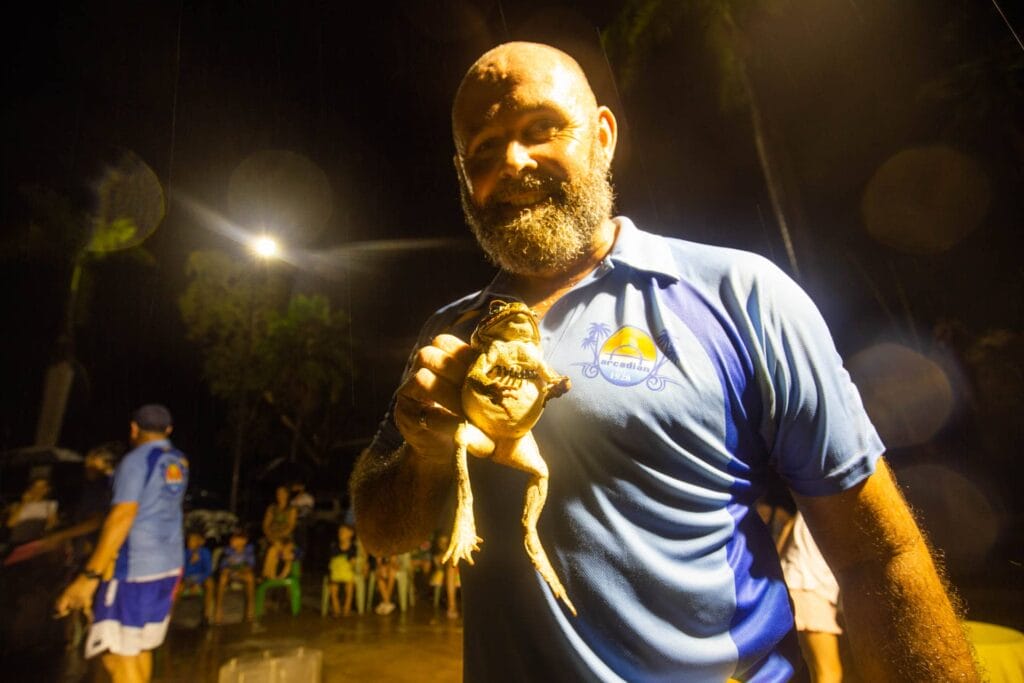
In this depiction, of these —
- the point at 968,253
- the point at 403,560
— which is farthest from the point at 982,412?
the point at 403,560

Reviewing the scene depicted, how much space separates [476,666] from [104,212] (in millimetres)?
26015

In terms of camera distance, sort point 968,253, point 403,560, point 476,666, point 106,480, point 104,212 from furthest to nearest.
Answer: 1. point 104,212
2. point 968,253
3. point 403,560
4. point 106,480
5. point 476,666

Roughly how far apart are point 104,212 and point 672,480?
26.3 meters

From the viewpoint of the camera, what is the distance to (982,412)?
596 inches

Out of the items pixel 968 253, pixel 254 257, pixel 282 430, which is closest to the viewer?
pixel 968 253

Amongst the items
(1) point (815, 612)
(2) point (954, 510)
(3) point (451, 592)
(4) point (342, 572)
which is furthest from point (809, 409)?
(2) point (954, 510)

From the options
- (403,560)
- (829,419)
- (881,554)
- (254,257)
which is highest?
(254,257)

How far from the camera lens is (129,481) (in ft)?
17.9

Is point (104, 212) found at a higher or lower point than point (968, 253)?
higher

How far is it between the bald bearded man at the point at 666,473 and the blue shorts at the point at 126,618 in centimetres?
579

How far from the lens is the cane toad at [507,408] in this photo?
40.0 inches

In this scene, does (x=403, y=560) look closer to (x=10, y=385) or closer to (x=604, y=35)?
(x=604, y=35)

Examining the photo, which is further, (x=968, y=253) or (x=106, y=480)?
(x=968, y=253)

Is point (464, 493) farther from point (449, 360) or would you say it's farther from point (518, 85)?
point (518, 85)
